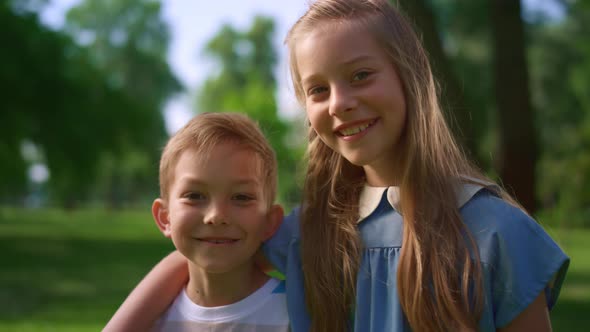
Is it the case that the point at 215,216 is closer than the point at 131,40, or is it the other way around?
the point at 215,216

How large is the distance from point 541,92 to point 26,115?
65.5 ft

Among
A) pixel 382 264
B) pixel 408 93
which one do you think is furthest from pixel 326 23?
pixel 382 264

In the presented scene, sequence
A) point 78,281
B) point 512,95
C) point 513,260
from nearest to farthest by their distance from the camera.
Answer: point 513,260
point 512,95
point 78,281

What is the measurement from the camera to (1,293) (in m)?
10.7

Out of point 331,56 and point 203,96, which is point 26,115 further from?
point 203,96

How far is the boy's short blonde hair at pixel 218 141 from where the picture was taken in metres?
2.36

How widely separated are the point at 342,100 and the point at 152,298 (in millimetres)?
1020

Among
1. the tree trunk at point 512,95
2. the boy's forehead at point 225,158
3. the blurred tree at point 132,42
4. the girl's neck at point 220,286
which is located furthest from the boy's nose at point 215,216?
the blurred tree at point 132,42

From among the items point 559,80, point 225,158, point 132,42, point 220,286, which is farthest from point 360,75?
point 132,42

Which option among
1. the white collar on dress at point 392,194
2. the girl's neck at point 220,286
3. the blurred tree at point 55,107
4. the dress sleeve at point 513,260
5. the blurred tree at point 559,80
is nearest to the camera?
the dress sleeve at point 513,260

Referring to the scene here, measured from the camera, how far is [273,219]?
2.49 meters

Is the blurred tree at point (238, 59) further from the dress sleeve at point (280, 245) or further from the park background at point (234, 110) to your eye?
the dress sleeve at point (280, 245)

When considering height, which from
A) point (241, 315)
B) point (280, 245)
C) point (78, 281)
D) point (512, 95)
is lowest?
point (78, 281)

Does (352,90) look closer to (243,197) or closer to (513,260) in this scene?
(243,197)
